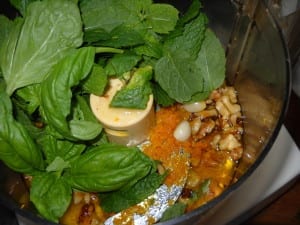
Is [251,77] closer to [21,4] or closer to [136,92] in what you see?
[136,92]

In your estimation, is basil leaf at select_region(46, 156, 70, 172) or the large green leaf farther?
the large green leaf

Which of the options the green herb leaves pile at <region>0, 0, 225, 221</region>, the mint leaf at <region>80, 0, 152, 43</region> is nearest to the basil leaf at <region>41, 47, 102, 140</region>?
the green herb leaves pile at <region>0, 0, 225, 221</region>

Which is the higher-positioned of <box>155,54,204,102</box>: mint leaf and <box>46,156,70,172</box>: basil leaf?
<box>155,54,204,102</box>: mint leaf

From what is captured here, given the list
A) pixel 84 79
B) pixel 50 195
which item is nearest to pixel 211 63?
pixel 84 79

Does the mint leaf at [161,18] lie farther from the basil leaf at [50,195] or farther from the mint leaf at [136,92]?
the basil leaf at [50,195]

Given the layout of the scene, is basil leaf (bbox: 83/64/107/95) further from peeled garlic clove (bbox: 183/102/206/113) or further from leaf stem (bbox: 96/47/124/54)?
peeled garlic clove (bbox: 183/102/206/113)

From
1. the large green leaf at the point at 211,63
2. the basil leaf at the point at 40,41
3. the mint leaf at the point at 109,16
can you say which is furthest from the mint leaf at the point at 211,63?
the basil leaf at the point at 40,41
